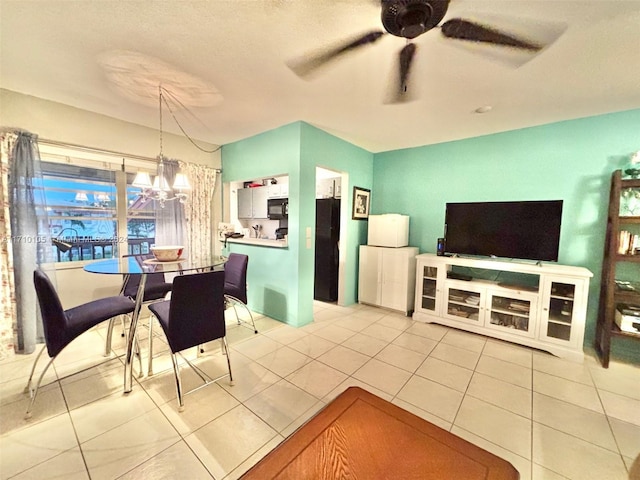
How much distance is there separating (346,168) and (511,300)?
8.59ft

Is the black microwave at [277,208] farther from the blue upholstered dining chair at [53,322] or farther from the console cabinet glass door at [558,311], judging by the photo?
the console cabinet glass door at [558,311]

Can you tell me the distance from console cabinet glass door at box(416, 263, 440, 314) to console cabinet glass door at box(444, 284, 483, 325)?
175mm

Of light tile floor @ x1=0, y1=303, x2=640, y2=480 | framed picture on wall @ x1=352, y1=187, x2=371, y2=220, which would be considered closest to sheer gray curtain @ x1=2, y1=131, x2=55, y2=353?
light tile floor @ x1=0, y1=303, x2=640, y2=480

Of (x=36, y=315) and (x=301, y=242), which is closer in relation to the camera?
(x=36, y=315)

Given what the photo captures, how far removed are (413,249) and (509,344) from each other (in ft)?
5.04

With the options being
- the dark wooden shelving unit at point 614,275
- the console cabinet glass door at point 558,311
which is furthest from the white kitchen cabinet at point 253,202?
the dark wooden shelving unit at point 614,275

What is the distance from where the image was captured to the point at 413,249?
3674mm

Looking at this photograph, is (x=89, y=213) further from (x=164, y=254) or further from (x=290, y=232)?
(x=290, y=232)

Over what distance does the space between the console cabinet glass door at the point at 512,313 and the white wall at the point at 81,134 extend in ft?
14.6

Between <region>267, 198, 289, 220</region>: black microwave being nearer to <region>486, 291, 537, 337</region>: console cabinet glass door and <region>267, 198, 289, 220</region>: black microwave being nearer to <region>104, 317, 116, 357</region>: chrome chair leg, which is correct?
<region>104, 317, 116, 357</region>: chrome chair leg

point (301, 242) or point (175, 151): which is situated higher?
point (175, 151)

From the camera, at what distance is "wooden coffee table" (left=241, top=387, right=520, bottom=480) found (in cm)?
82

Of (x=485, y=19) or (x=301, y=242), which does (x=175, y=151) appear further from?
(x=485, y=19)

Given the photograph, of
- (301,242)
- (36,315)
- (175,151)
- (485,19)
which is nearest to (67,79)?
(175,151)
